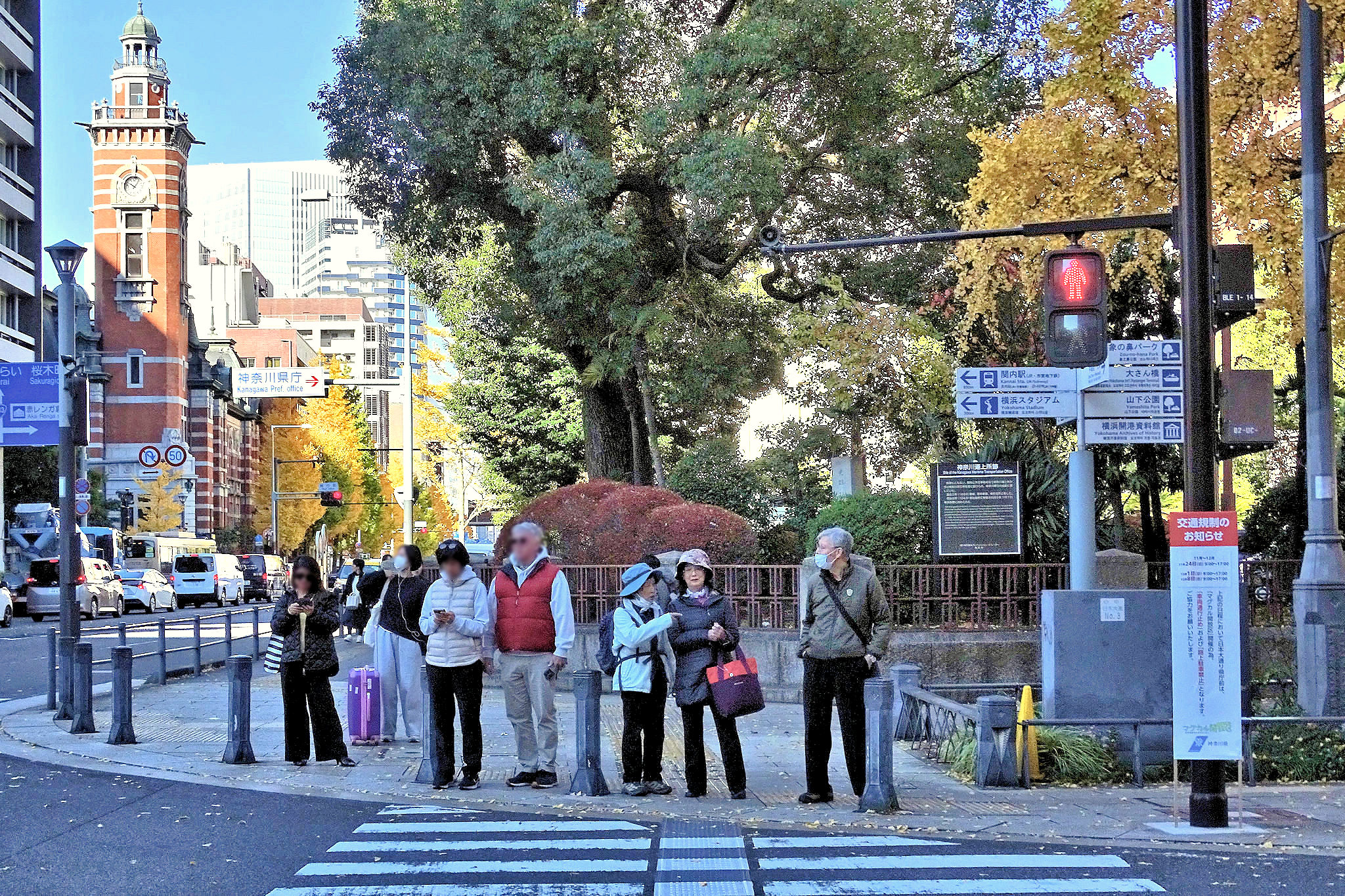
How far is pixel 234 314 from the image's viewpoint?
440 ft

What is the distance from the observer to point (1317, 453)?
13945mm

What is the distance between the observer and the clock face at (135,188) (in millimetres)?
85562

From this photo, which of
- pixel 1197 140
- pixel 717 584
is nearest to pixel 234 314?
pixel 717 584

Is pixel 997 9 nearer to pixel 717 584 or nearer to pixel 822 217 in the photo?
pixel 822 217

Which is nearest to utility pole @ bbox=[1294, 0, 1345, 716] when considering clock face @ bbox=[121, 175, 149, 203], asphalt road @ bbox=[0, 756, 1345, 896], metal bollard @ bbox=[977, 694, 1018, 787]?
metal bollard @ bbox=[977, 694, 1018, 787]

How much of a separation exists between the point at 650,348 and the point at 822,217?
3.81 meters

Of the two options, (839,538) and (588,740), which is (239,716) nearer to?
(588,740)

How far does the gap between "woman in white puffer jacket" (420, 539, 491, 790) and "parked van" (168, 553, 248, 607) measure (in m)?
46.1

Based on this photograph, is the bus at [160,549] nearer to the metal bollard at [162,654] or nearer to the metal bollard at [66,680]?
the metal bollard at [162,654]

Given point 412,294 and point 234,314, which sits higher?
point 234,314

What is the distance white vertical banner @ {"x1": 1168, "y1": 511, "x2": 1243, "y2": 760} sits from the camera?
954 cm

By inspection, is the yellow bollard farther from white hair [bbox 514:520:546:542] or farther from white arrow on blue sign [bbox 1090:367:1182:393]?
white hair [bbox 514:520:546:542]

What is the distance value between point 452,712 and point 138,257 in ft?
265

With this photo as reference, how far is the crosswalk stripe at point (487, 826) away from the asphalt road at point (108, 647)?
968 cm
